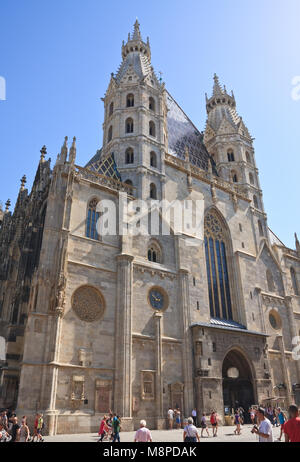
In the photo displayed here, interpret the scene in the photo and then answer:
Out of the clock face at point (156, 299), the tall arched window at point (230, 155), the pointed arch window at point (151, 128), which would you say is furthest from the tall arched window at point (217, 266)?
the tall arched window at point (230, 155)

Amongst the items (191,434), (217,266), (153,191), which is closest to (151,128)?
(153,191)

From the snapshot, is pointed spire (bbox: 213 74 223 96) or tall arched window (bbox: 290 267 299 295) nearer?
tall arched window (bbox: 290 267 299 295)

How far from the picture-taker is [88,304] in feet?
70.5

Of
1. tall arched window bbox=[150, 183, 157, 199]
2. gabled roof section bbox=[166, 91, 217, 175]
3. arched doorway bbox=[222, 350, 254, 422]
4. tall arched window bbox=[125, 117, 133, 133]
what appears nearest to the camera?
arched doorway bbox=[222, 350, 254, 422]

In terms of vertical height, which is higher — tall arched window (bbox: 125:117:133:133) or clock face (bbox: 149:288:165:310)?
tall arched window (bbox: 125:117:133:133)

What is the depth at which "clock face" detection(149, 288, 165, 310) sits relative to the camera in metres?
24.3

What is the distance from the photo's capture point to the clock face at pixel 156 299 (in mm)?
24267

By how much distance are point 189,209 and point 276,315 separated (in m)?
12.9

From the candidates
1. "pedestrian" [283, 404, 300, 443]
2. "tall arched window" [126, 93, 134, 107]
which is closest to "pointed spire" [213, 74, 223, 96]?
"tall arched window" [126, 93, 134, 107]

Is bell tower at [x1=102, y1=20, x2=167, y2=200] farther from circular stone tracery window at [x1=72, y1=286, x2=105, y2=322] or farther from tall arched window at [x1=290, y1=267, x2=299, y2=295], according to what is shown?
tall arched window at [x1=290, y1=267, x2=299, y2=295]

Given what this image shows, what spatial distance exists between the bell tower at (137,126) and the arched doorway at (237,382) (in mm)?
14078

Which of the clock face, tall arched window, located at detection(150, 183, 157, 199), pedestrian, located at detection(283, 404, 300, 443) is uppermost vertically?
tall arched window, located at detection(150, 183, 157, 199)

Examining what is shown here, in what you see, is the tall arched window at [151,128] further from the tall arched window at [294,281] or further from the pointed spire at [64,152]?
the tall arched window at [294,281]

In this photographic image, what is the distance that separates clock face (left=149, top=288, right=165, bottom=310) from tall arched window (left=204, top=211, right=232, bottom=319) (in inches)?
225
